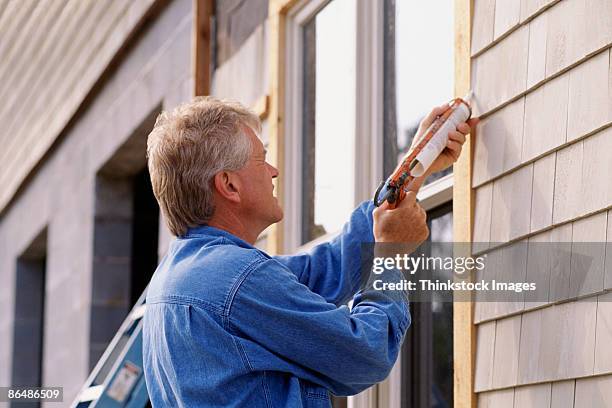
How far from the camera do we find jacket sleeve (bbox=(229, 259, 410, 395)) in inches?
104

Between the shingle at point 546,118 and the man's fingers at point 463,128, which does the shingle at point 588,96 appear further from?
the man's fingers at point 463,128

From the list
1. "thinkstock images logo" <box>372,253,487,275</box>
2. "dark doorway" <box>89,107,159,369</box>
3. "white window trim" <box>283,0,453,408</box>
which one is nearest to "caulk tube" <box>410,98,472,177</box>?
"thinkstock images logo" <box>372,253,487,275</box>

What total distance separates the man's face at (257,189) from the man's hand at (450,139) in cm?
47

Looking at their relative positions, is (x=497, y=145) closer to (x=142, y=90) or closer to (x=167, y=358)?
(x=167, y=358)

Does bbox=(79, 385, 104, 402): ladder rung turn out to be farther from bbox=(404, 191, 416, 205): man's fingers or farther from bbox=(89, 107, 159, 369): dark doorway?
bbox=(89, 107, 159, 369): dark doorway

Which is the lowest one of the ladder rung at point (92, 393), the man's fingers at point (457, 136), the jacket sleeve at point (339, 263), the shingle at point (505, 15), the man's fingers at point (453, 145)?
the ladder rung at point (92, 393)

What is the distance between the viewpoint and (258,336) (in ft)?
8.71

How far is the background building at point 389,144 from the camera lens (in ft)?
8.98

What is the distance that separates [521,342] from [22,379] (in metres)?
7.86

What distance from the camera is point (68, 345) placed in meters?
8.22

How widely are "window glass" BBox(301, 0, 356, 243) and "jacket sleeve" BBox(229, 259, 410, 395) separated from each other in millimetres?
1397

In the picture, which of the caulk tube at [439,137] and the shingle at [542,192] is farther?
the caulk tube at [439,137]

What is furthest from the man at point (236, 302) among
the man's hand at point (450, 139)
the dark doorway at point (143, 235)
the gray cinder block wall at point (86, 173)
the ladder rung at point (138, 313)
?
the dark doorway at point (143, 235)

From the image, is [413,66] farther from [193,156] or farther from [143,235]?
[143,235]
